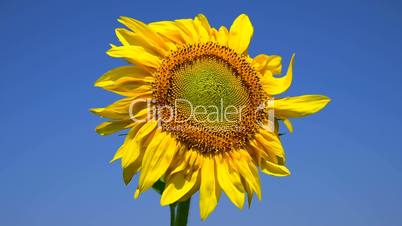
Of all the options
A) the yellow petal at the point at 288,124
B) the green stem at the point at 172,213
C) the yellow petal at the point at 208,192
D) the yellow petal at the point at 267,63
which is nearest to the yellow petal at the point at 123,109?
the yellow petal at the point at 208,192

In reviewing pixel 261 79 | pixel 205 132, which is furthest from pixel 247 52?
pixel 205 132

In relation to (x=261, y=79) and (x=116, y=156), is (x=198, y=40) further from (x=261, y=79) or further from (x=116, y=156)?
(x=116, y=156)

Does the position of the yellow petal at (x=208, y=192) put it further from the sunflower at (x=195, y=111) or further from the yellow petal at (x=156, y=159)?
the yellow petal at (x=156, y=159)

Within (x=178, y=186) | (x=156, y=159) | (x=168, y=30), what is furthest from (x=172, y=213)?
(x=168, y=30)

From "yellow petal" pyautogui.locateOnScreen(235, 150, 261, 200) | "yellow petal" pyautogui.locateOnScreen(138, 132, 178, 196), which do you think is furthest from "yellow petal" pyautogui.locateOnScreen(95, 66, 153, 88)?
"yellow petal" pyautogui.locateOnScreen(235, 150, 261, 200)

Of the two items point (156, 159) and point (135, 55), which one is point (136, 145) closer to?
point (156, 159)

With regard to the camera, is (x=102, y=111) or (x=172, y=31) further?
(x=172, y=31)
